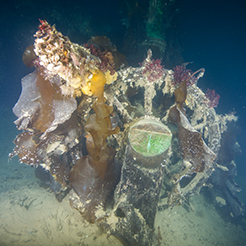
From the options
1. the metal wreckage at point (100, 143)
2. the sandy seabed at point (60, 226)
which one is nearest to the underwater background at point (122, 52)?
the sandy seabed at point (60, 226)

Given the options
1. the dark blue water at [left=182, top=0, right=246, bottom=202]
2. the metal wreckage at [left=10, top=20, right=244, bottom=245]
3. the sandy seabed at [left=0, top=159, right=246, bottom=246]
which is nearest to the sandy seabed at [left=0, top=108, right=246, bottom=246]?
the sandy seabed at [left=0, top=159, right=246, bottom=246]

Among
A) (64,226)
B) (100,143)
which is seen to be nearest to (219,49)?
(100,143)

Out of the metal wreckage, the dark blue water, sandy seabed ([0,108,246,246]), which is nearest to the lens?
the metal wreckage

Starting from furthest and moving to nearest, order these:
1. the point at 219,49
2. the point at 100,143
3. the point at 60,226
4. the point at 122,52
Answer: the point at 219,49 < the point at 122,52 < the point at 60,226 < the point at 100,143

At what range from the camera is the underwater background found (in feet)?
9.98

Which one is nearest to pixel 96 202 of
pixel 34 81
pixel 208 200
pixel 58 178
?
pixel 58 178

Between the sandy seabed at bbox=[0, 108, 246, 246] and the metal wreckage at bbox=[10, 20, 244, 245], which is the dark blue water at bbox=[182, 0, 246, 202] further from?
Answer: the metal wreckage at bbox=[10, 20, 244, 245]

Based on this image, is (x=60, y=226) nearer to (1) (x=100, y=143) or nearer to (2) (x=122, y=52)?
(1) (x=100, y=143)

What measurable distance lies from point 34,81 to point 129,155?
2.65 meters

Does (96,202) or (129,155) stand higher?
(129,155)

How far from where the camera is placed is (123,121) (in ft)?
10.0

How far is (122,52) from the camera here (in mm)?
8797

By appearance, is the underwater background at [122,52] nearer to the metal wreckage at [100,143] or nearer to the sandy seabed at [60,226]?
the sandy seabed at [60,226]

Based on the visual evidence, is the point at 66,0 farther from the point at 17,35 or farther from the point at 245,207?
the point at 245,207
